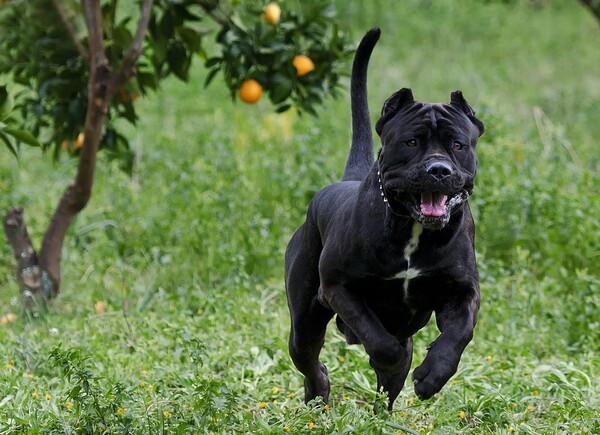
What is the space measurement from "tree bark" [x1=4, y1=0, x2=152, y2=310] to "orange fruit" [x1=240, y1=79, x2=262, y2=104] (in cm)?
63

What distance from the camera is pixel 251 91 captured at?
607cm

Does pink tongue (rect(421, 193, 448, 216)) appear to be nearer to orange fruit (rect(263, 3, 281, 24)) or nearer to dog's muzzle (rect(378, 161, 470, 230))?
dog's muzzle (rect(378, 161, 470, 230))

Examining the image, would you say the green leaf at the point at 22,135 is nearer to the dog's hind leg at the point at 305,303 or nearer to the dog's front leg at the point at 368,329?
the dog's hind leg at the point at 305,303

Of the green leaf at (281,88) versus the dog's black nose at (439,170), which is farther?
the green leaf at (281,88)

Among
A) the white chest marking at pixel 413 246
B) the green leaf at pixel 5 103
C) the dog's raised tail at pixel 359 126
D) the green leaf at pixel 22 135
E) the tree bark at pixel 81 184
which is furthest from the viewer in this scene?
the tree bark at pixel 81 184

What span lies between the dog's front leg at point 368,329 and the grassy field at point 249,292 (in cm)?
23

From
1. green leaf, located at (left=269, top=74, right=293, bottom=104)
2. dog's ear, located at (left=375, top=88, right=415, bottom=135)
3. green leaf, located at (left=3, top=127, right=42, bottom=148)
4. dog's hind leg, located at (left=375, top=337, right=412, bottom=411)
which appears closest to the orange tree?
green leaf, located at (left=269, top=74, right=293, bottom=104)

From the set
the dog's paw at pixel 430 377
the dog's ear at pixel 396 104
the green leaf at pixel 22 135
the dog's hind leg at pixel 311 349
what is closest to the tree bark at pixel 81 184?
the green leaf at pixel 22 135

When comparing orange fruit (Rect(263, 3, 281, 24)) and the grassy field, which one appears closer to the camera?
the grassy field

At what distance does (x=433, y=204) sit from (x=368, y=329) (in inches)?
21.0

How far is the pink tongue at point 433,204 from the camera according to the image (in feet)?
12.1

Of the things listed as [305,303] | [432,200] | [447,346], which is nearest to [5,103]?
[305,303]

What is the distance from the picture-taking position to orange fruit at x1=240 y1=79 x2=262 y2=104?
6066 millimetres

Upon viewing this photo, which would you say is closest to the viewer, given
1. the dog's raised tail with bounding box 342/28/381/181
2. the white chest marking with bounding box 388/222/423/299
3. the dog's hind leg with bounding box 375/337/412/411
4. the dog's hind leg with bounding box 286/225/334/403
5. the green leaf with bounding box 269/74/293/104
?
the white chest marking with bounding box 388/222/423/299
